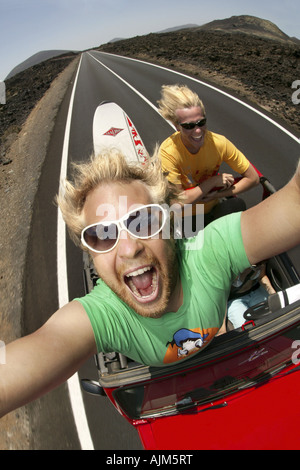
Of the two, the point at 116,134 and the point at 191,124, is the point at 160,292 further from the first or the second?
the point at 116,134

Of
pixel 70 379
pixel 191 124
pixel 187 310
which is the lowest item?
pixel 70 379

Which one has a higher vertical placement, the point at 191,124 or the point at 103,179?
the point at 191,124

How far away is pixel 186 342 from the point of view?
196 cm

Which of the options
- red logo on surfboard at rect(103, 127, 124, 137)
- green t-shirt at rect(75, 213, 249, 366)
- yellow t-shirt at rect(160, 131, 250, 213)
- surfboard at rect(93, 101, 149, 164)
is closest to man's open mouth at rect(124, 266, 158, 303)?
green t-shirt at rect(75, 213, 249, 366)

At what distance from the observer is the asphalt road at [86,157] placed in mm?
3580

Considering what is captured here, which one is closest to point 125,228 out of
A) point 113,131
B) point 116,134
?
point 116,134

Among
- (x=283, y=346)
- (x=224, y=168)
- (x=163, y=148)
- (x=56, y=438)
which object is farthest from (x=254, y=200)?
(x=56, y=438)

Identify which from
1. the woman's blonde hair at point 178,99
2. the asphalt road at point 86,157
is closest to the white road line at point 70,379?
the asphalt road at point 86,157

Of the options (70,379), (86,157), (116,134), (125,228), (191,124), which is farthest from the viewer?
(86,157)

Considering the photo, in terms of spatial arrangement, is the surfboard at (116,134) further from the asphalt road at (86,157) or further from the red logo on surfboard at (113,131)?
the asphalt road at (86,157)

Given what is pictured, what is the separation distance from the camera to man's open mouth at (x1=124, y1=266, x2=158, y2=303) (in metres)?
1.80

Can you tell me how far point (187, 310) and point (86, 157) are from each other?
30.6 ft

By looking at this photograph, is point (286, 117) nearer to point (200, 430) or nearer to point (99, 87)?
point (200, 430)

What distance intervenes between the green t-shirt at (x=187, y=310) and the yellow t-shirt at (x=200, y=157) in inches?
74.3
